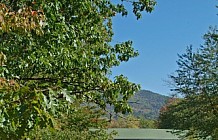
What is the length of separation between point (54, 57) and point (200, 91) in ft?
43.1

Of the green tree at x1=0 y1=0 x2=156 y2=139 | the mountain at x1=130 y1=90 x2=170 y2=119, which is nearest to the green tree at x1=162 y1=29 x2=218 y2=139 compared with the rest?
the green tree at x1=0 y1=0 x2=156 y2=139

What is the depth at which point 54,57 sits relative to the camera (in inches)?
334

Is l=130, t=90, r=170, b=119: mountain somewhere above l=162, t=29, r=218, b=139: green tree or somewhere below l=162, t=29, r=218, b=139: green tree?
above

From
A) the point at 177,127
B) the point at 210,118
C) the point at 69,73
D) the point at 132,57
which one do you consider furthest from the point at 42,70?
the point at 177,127

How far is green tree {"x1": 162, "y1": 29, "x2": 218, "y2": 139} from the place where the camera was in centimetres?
1931

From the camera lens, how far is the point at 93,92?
446 inches

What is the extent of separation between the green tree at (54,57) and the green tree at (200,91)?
796 cm

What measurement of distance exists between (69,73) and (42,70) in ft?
4.23

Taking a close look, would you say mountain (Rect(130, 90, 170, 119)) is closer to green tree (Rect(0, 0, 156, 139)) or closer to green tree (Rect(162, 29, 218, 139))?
green tree (Rect(162, 29, 218, 139))

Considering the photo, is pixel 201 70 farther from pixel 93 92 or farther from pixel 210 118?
pixel 93 92

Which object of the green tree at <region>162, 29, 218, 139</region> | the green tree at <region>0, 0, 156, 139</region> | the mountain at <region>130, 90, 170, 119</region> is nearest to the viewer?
the green tree at <region>0, 0, 156, 139</region>

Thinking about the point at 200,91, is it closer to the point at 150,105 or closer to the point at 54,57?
the point at 54,57

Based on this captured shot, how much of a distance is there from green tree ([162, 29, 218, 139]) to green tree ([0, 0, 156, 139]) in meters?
7.96

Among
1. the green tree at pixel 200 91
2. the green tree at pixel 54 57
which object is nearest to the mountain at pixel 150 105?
the green tree at pixel 200 91
